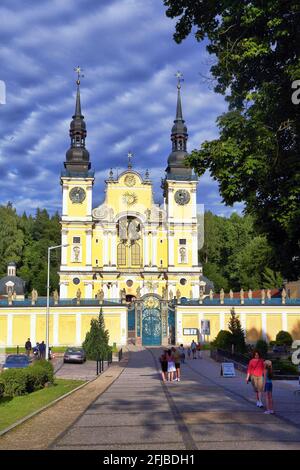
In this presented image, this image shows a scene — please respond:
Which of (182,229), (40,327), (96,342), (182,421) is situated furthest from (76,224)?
(182,421)

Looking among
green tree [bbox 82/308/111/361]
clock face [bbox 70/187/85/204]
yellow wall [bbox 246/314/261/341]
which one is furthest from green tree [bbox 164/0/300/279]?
clock face [bbox 70/187/85/204]

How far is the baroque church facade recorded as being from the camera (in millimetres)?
69938

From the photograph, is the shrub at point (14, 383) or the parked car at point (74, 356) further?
the parked car at point (74, 356)

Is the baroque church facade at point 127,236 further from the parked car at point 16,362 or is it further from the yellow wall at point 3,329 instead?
the parked car at point 16,362

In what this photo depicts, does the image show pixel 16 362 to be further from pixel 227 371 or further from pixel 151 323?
pixel 151 323

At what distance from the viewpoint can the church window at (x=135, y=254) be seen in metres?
72.9

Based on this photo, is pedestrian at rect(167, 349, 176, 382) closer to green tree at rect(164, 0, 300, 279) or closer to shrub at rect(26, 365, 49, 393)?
shrub at rect(26, 365, 49, 393)

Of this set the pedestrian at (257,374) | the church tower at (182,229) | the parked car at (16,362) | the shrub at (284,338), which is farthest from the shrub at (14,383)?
the church tower at (182,229)

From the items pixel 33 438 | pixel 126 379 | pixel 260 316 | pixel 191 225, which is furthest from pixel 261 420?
pixel 191 225

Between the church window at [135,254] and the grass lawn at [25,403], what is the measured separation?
50295mm

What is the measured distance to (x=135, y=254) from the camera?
73125mm

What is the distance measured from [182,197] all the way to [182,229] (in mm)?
4419
